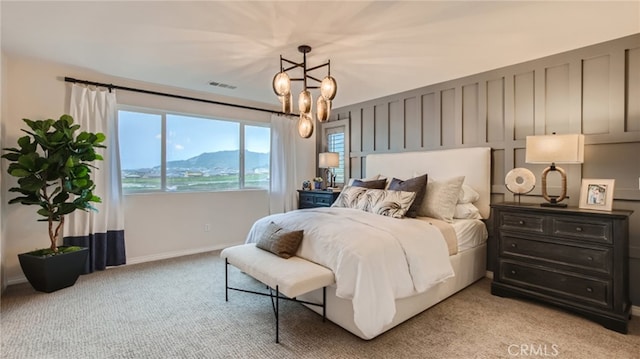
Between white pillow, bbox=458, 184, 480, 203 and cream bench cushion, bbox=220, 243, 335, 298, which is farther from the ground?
white pillow, bbox=458, 184, 480, 203

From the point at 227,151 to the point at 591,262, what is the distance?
490cm

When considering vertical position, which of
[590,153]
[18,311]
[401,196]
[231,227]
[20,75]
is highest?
[20,75]

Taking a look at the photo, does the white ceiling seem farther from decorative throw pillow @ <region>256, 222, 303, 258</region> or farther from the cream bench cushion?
the cream bench cushion

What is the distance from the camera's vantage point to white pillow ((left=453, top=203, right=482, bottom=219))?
3.47 metres

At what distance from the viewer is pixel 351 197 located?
3.72 meters

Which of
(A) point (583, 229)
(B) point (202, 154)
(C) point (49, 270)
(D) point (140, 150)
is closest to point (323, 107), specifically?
(A) point (583, 229)

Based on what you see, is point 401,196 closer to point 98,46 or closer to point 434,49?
point 434,49

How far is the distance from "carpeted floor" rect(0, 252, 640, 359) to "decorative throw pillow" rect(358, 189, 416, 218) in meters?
0.99

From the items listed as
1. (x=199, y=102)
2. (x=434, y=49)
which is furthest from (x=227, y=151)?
(x=434, y=49)

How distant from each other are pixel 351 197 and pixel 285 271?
5.35 ft

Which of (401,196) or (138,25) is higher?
(138,25)

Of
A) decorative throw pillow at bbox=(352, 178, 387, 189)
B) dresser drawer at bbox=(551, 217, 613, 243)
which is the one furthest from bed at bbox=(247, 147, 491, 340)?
dresser drawer at bbox=(551, 217, 613, 243)

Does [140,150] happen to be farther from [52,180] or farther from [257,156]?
[257,156]

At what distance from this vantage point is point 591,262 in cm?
253
